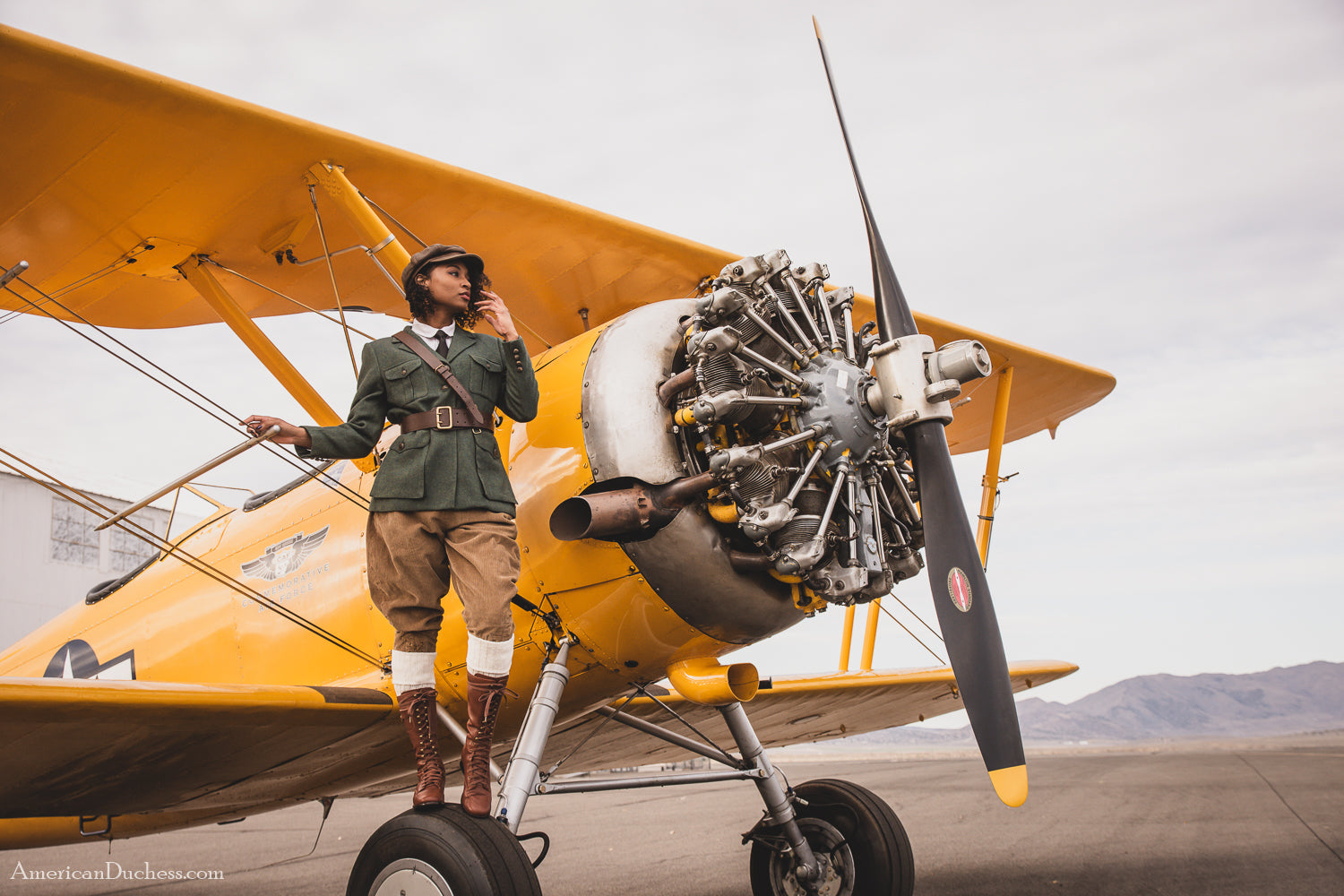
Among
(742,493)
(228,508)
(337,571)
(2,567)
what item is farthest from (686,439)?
(2,567)

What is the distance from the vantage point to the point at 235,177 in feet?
13.9

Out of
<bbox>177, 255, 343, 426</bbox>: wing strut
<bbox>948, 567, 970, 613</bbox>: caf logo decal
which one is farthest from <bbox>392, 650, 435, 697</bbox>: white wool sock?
<bbox>948, 567, 970, 613</bbox>: caf logo decal

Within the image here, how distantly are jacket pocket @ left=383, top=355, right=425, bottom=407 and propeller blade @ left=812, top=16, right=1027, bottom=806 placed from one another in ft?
5.77

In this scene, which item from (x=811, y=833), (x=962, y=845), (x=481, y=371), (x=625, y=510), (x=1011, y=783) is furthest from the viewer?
(x=962, y=845)

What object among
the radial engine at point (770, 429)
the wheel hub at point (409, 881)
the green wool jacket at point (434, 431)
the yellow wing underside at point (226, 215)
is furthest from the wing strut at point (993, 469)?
the wheel hub at point (409, 881)

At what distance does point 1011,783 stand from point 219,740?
117 inches

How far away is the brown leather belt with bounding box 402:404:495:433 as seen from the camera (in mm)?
3213

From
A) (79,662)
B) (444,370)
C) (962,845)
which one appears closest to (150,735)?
(444,370)

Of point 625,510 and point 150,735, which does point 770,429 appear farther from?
point 150,735

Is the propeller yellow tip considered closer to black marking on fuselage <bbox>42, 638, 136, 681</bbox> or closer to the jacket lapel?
the jacket lapel

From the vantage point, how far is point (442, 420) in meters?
3.21

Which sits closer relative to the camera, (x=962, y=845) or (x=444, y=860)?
(x=444, y=860)

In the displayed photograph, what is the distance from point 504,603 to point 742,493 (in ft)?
2.96

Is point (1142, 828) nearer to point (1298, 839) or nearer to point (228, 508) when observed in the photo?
point (1298, 839)
